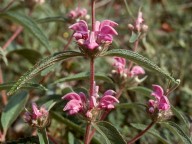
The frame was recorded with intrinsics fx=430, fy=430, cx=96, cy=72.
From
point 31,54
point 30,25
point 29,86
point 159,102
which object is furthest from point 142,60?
point 31,54

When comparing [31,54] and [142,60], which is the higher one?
[31,54]

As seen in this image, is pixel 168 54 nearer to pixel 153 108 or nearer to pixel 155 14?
pixel 155 14

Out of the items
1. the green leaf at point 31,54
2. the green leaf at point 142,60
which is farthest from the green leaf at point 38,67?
the green leaf at point 31,54

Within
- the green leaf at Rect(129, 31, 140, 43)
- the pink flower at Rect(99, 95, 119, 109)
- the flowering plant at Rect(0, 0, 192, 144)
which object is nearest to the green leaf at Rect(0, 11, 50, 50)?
the flowering plant at Rect(0, 0, 192, 144)

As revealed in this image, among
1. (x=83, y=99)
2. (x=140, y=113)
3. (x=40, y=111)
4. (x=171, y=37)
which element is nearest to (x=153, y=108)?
(x=83, y=99)

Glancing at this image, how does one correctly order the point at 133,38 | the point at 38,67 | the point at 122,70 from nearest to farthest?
the point at 38,67, the point at 133,38, the point at 122,70

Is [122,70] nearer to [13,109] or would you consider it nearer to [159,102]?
[159,102]
